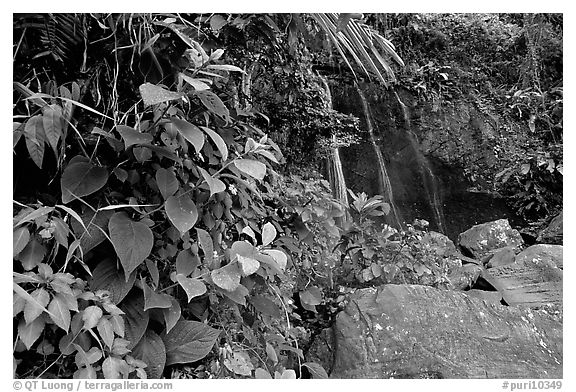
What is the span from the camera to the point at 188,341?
51.1 inches

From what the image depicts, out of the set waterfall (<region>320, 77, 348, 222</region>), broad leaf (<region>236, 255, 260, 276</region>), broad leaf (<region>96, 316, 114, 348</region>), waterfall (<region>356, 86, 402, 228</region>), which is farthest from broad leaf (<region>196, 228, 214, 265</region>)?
waterfall (<region>356, 86, 402, 228</region>)

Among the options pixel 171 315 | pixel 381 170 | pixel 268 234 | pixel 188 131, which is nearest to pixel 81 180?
pixel 188 131

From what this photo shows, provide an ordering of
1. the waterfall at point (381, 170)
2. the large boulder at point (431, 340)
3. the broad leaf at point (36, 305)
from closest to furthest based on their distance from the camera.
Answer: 1. the broad leaf at point (36, 305)
2. the large boulder at point (431, 340)
3. the waterfall at point (381, 170)

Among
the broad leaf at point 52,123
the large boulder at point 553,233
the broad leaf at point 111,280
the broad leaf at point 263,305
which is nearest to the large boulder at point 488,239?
the large boulder at point 553,233

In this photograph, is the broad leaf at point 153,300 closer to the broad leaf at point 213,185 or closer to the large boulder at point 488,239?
the broad leaf at point 213,185

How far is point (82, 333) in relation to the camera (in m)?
1.15

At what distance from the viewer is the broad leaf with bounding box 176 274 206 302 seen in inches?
46.7

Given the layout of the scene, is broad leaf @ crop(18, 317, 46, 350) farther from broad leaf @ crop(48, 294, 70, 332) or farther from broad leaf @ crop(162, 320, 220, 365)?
broad leaf @ crop(162, 320, 220, 365)

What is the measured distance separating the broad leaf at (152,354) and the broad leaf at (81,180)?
44 cm

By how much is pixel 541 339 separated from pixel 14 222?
243 centimetres

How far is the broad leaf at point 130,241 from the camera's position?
3.76ft

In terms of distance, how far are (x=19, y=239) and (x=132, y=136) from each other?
38cm

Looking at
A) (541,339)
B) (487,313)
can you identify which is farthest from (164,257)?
(541,339)

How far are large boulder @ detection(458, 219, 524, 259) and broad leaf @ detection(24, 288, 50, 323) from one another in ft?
13.6
